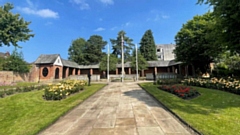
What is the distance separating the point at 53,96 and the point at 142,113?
5.38 metres

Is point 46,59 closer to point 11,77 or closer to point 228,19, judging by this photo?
point 11,77

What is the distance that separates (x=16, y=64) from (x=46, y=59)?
5.70 metres

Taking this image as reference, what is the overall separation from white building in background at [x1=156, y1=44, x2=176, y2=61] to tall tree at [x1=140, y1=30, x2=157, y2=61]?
5271 millimetres

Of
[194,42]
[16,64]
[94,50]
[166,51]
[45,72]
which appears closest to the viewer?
[194,42]

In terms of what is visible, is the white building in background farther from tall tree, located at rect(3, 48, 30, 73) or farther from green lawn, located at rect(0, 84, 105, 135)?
green lawn, located at rect(0, 84, 105, 135)

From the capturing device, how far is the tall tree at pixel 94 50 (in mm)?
44344

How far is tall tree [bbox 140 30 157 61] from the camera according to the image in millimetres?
45519

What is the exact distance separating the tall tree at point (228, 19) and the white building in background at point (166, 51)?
42.1 metres

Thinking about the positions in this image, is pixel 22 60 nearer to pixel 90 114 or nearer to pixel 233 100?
pixel 90 114

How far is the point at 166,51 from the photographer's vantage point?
50.0 m

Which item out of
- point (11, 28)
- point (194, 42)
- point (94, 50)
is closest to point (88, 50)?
point (94, 50)

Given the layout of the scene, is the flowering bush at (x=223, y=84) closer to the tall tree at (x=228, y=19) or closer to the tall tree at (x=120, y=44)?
the tall tree at (x=228, y=19)

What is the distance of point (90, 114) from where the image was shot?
557 centimetres

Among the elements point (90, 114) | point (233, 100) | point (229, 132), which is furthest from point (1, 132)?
point (233, 100)
